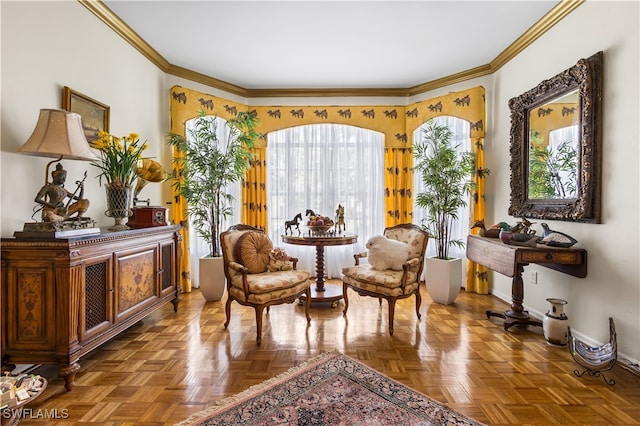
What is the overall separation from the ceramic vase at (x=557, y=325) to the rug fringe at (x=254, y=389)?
175 cm

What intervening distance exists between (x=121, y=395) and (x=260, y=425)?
944 mm

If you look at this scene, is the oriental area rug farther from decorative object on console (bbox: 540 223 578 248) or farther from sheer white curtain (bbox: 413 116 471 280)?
sheer white curtain (bbox: 413 116 471 280)

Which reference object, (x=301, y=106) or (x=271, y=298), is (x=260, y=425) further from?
(x=301, y=106)

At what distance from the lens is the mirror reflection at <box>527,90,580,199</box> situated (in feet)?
8.79

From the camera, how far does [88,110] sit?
8.93 ft

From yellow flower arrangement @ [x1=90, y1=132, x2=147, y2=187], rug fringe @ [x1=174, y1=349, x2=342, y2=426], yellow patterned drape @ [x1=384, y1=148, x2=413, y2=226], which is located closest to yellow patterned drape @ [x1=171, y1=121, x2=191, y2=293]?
yellow flower arrangement @ [x1=90, y1=132, x2=147, y2=187]

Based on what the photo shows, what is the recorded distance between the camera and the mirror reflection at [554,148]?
268 centimetres

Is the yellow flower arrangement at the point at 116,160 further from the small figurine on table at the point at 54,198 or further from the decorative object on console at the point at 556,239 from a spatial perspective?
the decorative object on console at the point at 556,239

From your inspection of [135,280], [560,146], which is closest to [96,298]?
[135,280]

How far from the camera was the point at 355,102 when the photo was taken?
482cm

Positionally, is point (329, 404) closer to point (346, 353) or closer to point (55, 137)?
point (346, 353)

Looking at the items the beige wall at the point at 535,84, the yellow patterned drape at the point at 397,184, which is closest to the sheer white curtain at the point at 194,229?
the beige wall at the point at 535,84

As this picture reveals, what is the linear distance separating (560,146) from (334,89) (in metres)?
3.00

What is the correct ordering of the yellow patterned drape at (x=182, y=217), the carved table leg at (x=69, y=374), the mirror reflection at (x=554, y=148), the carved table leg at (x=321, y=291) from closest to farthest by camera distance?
the carved table leg at (x=69, y=374), the mirror reflection at (x=554, y=148), the carved table leg at (x=321, y=291), the yellow patterned drape at (x=182, y=217)
